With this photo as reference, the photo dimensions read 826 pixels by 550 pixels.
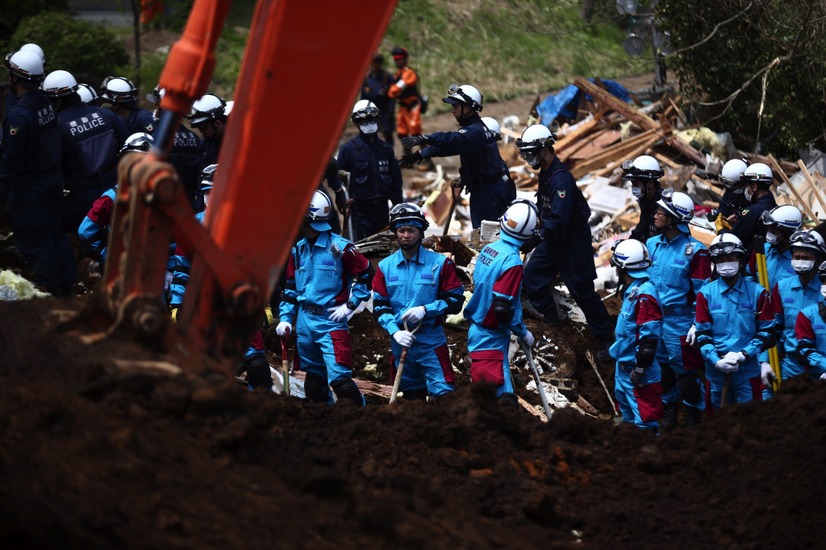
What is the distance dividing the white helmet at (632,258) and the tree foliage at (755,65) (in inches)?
286

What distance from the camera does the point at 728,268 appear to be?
34.4 ft

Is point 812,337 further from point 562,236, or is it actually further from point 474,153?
point 474,153

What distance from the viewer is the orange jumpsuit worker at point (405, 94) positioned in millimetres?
21094

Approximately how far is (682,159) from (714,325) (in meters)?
9.31

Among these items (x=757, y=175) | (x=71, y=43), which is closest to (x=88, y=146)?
(x=757, y=175)

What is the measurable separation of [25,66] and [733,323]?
25.0 feet

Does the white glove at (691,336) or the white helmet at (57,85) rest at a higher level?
the white helmet at (57,85)

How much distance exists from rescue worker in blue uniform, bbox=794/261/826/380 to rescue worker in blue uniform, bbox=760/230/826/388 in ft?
0.67

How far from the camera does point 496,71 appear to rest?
2909 cm

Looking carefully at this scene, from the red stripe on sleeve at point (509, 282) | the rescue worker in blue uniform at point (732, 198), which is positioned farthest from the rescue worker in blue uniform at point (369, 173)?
the red stripe on sleeve at point (509, 282)

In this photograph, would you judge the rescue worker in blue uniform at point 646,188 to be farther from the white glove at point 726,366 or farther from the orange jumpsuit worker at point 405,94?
the orange jumpsuit worker at point 405,94

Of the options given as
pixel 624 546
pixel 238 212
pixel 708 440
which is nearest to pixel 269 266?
pixel 238 212

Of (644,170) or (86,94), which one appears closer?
(644,170)

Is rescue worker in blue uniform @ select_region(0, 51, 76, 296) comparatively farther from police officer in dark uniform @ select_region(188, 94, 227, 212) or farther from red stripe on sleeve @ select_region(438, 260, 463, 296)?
red stripe on sleeve @ select_region(438, 260, 463, 296)
